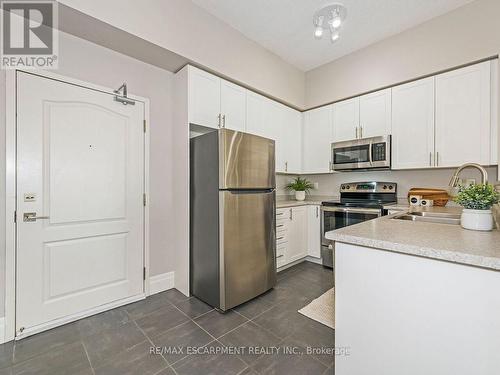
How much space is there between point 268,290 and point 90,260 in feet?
5.90

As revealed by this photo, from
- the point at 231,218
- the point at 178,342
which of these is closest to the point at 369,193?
the point at 231,218

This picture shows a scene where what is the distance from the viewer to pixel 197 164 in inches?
92.7

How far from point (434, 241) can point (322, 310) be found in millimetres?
1548

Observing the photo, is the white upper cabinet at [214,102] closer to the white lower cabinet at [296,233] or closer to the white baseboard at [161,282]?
the white lower cabinet at [296,233]

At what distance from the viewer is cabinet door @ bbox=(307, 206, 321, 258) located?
3.30m

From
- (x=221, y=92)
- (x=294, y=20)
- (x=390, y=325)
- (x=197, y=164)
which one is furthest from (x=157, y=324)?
(x=294, y=20)

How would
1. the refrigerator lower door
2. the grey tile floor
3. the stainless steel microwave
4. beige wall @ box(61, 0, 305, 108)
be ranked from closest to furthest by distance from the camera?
the grey tile floor
beige wall @ box(61, 0, 305, 108)
the refrigerator lower door
the stainless steel microwave

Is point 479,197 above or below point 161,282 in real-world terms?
above

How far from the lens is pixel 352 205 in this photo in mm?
2889

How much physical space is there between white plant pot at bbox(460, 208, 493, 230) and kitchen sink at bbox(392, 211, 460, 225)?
0.54 m

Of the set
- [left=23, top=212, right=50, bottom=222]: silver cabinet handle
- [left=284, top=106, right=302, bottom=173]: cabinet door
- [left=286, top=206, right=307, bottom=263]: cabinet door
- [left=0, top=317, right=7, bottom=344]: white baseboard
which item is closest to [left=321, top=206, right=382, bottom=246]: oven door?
[left=286, top=206, right=307, bottom=263]: cabinet door

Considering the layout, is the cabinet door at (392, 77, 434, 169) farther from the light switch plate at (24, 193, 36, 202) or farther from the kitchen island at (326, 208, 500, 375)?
the light switch plate at (24, 193, 36, 202)

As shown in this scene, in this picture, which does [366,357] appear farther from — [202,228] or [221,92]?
[221,92]

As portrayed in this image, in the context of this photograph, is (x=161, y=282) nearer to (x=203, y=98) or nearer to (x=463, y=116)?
(x=203, y=98)
